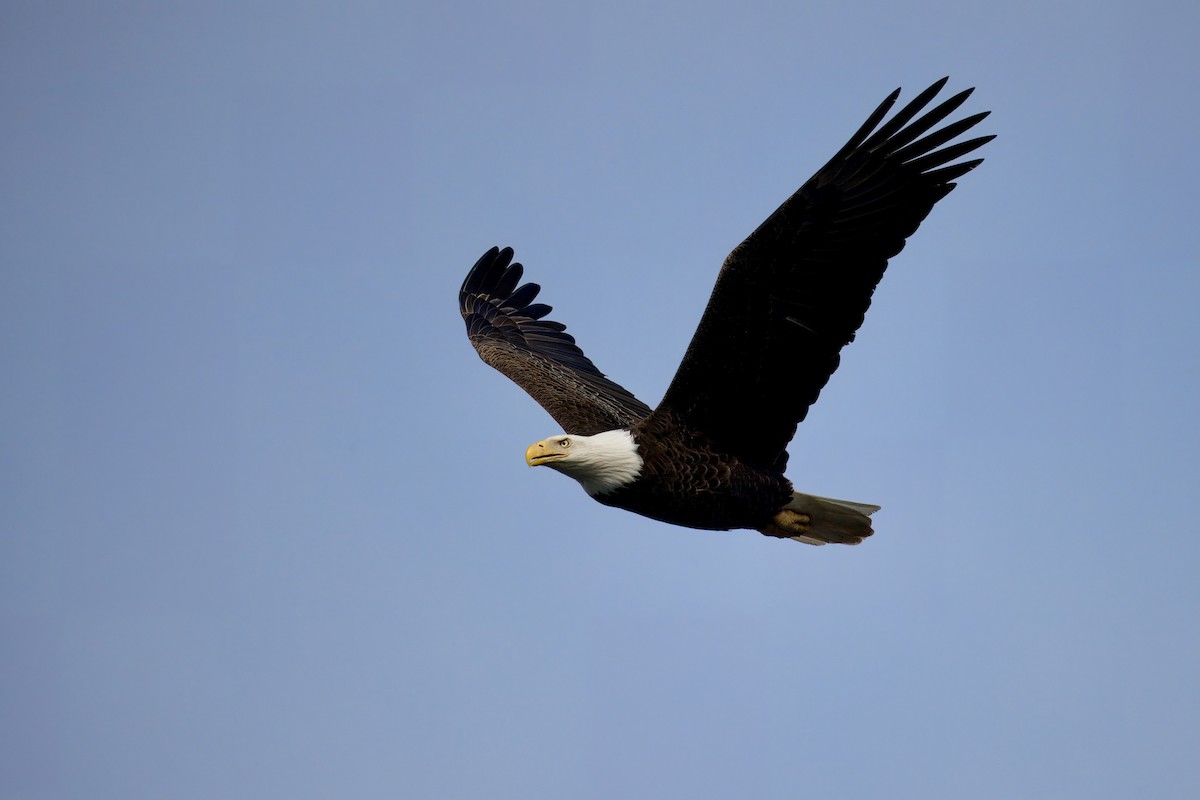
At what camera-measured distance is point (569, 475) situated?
9.91 metres

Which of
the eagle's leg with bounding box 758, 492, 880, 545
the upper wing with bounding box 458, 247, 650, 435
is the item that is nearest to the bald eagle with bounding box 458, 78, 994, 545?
the eagle's leg with bounding box 758, 492, 880, 545

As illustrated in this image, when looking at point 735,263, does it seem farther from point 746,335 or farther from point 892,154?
point 892,154

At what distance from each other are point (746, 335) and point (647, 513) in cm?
145

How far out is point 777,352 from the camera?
31.4 ft

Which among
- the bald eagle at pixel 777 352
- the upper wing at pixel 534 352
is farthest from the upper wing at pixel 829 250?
the upper wing at pixel 534 352

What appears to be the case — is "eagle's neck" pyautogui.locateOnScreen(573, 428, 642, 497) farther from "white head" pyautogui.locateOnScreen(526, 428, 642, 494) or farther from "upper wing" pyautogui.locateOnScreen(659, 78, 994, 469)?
"upper wing" pyautogui.locateOnScreen(659, 78, 994, 469)

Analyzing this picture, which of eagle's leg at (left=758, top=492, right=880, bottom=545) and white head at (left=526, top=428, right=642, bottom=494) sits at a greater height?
eagle's leg at (left=758, top=492, right=880, bottom=545)

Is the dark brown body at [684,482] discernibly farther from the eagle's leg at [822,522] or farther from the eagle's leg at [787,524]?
the eagle's leg at [822,522]

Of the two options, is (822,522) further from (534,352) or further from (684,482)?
(534,352)

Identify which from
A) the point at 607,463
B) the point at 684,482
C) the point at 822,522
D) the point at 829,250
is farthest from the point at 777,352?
the point at 822,522

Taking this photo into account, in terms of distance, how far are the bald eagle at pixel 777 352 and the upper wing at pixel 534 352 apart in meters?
0.80

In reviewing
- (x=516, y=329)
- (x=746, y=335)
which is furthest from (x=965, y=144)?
(x=516, y=329)

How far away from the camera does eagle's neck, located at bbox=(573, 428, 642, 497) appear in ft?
31.7

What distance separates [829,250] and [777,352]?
790mm
